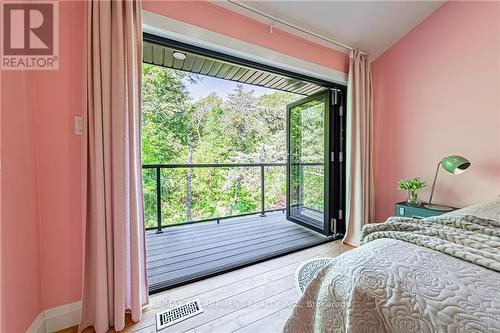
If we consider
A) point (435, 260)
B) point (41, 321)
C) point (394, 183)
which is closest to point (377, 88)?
point (394, 183)

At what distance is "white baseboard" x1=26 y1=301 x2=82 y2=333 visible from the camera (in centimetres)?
131

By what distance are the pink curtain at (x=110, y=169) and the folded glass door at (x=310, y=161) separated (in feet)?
7.37

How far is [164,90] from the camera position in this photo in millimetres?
4180

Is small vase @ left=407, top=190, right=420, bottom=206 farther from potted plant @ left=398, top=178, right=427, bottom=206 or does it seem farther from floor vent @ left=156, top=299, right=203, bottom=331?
floor vent @ left=156, top=299, right=203, bottom=331

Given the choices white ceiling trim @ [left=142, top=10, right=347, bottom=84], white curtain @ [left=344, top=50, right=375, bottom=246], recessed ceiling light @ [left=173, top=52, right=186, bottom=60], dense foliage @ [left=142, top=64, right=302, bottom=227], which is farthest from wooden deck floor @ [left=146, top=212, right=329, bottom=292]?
recessed ceiling light @ [left=173, top=52, right=186, bottom=60]

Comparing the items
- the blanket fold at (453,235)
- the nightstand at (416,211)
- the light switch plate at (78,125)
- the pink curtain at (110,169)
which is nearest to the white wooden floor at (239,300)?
the pink curtain at (110,169)

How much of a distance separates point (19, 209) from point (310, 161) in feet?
9.86

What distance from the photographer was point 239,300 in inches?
64.2

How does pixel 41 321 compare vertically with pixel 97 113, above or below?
below

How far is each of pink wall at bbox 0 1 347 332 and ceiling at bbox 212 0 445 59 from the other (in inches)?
50.3

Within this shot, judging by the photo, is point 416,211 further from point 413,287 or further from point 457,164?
point 413,287

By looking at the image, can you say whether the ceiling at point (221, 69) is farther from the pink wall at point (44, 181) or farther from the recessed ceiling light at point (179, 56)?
the pink wall at point (44, 181)

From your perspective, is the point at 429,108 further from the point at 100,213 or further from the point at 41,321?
the point at 41,321

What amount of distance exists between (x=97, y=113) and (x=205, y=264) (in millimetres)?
1623
